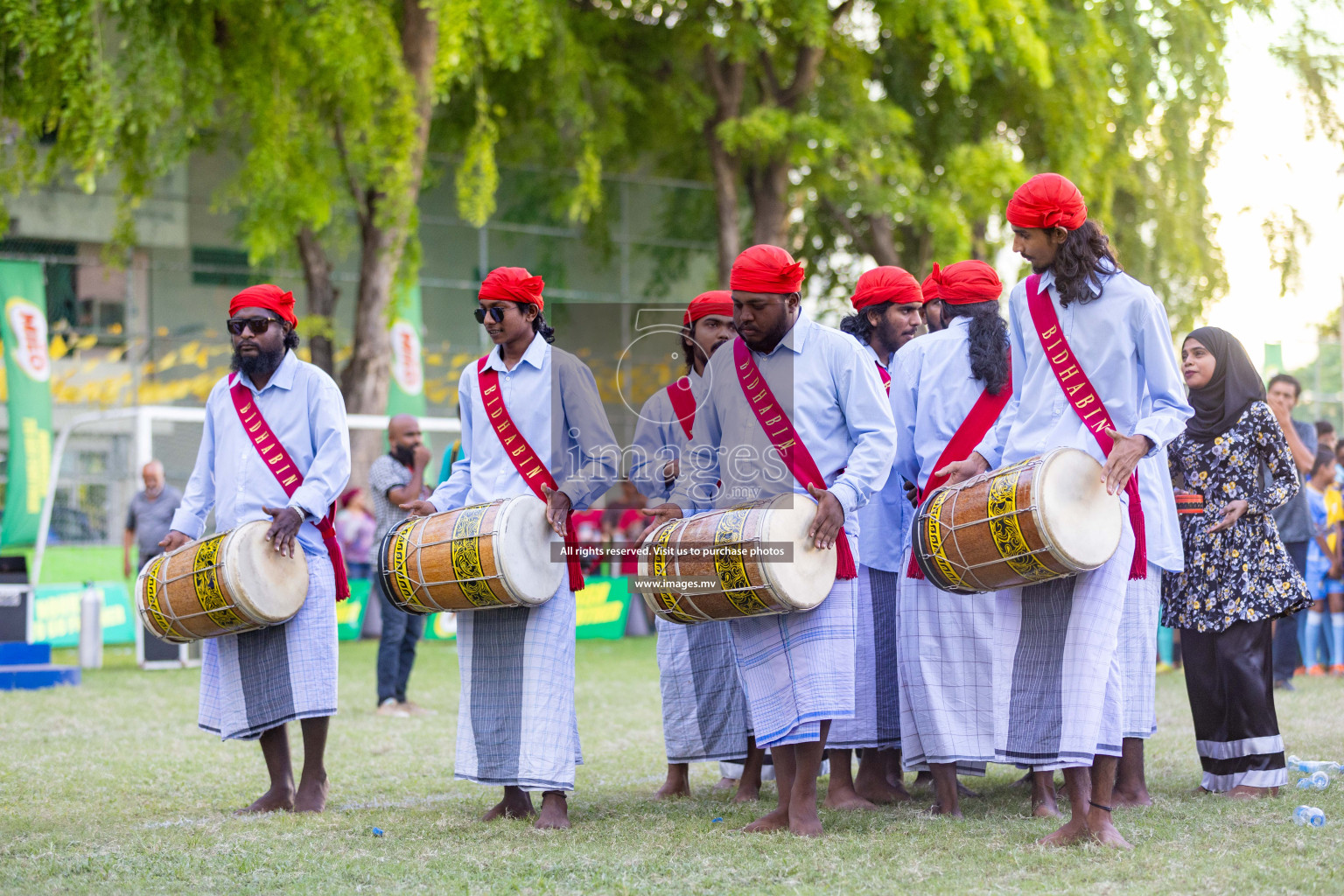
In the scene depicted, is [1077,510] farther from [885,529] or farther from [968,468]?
[885,529]

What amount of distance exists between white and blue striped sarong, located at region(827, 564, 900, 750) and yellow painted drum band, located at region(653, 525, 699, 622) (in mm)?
922

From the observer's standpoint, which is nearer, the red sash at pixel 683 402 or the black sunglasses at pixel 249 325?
the black sunglasses at pixel 249 325

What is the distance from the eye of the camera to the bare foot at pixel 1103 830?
4.45 m

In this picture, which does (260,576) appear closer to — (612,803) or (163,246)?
(612,803)

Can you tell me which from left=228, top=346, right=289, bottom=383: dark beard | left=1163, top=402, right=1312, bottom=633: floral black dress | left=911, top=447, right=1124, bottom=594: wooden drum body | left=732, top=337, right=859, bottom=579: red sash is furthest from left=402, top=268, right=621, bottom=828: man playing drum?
left=1163, top=402, right=1312, bottom=633: floral black dress

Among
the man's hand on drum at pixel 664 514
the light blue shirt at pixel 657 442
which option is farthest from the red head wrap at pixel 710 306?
the man's hand on drum at pixel 664 514

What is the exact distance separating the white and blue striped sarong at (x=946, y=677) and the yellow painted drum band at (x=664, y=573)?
39.4 inches

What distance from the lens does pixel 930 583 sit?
5.36m

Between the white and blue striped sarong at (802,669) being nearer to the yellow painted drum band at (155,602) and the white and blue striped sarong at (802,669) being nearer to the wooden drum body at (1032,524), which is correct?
the wooden drum body at (1032,524)

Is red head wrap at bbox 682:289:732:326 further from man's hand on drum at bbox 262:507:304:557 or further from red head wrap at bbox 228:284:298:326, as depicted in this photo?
man's hand on drum at bbox 262:507:304:557

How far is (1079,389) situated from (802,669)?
1366mm

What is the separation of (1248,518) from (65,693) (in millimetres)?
8162

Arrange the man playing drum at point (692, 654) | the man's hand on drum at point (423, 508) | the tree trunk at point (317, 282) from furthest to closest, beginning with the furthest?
1. the tree trunk at point (317, 282)
2. the man playing drum at point (692, 654)
3. the man's hand on drum at point (423, 508)

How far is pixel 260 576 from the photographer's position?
5422 millimetres
